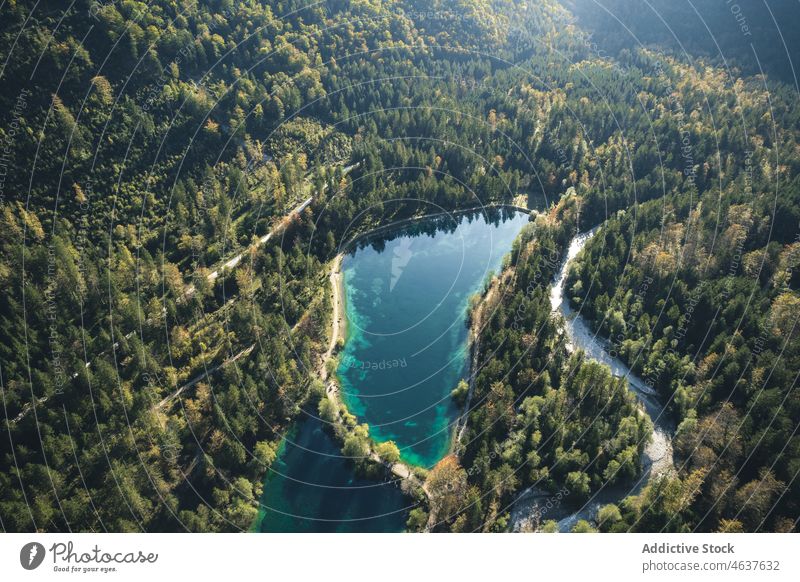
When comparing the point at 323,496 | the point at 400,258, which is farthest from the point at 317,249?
the point at 323,496

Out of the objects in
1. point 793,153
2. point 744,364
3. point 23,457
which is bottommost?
point 23,457

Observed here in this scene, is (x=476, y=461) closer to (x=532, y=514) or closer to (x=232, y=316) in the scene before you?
(x=532, y=514)

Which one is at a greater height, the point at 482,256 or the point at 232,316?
the point at 482,256

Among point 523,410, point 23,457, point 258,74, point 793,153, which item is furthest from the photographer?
point 258,74

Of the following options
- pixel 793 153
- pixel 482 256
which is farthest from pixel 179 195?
pixel 793 153

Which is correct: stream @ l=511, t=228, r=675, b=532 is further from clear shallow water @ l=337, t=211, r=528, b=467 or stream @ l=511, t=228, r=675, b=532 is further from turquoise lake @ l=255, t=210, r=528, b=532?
clear shallow water @ l=337, t=211, r=528, b=467
